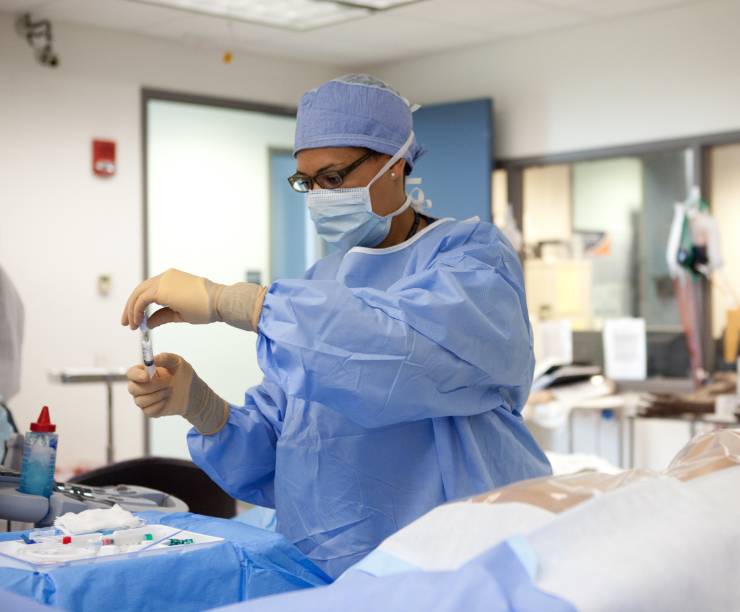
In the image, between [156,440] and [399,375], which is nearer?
[399,375]

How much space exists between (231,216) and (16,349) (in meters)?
2.54

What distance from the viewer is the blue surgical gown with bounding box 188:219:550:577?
5.11 feet

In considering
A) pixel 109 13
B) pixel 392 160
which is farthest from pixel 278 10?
pixel 392 160

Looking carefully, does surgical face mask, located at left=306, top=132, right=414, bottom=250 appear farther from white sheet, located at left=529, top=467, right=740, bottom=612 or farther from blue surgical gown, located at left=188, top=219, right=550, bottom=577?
white sheet, located at left=529, top=467, right=740, bottom=612

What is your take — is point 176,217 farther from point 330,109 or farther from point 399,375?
point 399,375

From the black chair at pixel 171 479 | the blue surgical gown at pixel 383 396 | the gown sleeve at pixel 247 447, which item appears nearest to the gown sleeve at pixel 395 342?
the blue surgical gown at pixel 383 396

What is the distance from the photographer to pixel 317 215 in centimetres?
199

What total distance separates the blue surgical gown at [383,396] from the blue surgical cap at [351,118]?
19cm

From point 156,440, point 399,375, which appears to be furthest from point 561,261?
point 399,375

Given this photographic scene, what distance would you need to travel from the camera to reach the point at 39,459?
1.97m

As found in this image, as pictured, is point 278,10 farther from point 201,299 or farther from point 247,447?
point 201,299

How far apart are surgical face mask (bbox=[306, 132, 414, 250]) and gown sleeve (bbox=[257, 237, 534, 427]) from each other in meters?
0.25

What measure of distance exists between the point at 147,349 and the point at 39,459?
36 cm

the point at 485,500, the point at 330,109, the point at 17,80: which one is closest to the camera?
the point at 485,500
